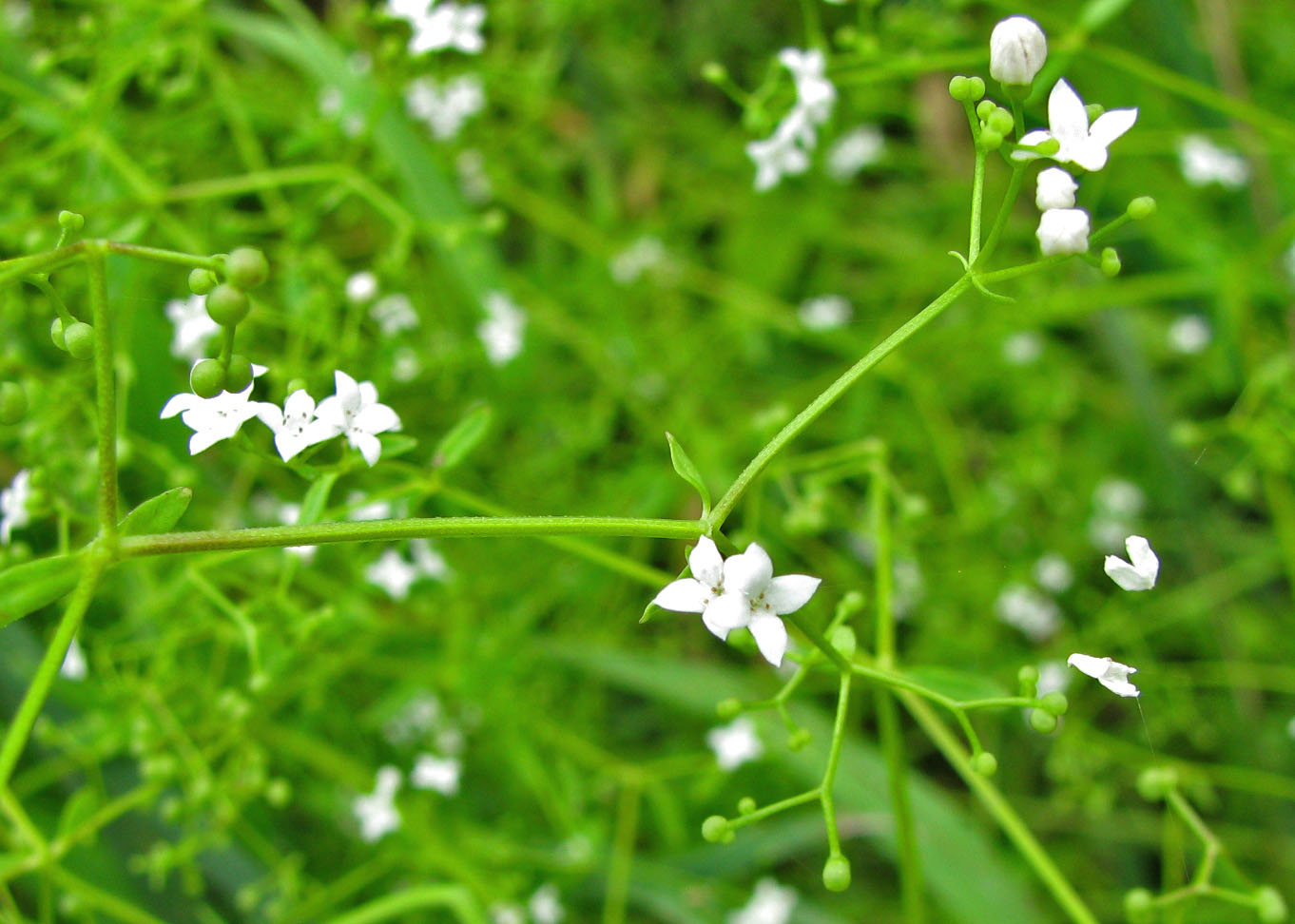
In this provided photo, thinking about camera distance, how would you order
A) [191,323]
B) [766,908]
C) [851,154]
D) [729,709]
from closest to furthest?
[729,709], [191,323], [766,908], [851,154]

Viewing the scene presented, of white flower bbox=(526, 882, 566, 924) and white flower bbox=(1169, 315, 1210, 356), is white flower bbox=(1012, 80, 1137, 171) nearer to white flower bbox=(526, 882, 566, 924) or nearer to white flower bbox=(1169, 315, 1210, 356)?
white flower bbox=(526, 882, 566, 924)

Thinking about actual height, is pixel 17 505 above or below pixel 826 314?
above

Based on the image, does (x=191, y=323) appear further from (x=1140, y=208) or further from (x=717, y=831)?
(x=1140, y=208)

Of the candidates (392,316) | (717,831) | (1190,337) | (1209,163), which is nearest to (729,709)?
(717,831)

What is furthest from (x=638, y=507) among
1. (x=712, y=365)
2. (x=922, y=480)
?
(x=922, y=480)

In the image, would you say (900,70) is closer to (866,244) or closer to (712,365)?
(712,365)
